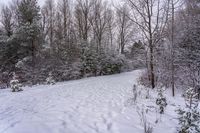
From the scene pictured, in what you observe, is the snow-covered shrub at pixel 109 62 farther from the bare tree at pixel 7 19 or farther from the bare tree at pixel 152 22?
the bare tree at pixel 152 22

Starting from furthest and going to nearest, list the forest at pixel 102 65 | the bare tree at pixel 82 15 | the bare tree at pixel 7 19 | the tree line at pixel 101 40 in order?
the bare tree at pixel 82 15, the bare tree at pixel 7 19, the tree line at pixel 101 40, the forest at pixel 102 65

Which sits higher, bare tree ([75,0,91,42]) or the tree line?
bare tree ([75,0,91,42])

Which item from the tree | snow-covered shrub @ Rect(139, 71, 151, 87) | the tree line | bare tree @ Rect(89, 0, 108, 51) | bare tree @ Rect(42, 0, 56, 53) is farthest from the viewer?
bare tree @ Rect(89, 0, 108, 51)

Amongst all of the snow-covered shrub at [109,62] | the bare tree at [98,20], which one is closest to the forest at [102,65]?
the bare tree at [98,20]

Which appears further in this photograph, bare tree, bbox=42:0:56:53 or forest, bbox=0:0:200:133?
bare tree, bbox=42:0:56:53

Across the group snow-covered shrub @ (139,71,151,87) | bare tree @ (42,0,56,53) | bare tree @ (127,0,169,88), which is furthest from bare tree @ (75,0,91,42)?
bare tree @ (127,0,169,88)

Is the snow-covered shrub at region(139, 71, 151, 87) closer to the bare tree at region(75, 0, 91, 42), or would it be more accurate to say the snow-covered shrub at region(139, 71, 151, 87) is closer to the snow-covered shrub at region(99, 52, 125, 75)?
the snow-covered shrub at region(99, 52, 125, 75)

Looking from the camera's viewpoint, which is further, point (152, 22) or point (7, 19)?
point (7, 19)

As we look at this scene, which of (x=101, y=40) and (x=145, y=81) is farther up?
(x=101, y=40)

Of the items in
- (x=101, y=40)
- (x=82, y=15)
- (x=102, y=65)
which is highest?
(x=82, y=15)

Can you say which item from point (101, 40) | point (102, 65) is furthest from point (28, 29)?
point (101, 40)

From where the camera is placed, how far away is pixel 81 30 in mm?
26312

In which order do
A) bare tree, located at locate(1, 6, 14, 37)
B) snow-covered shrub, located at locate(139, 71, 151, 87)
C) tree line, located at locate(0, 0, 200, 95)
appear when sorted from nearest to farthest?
tree line, located at locate(0, 0, 200, 95), snow-covered shrub, located at locate(139, 71, 151, 87), bare tree, located at locate(1, 6, 14, 37)

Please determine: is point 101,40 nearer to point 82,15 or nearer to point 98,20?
point 98,20
